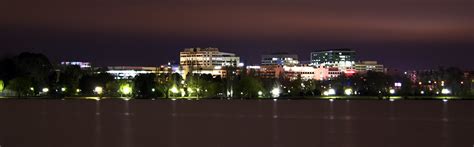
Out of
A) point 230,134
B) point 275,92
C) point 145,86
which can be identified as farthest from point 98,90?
point 230,134

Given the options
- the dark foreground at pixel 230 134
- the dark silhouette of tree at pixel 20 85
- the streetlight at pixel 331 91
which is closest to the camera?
the dark foreground at pixel 230 134

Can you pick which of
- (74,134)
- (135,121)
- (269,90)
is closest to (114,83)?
(269,90)

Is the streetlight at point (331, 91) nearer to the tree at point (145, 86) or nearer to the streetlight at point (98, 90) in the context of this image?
the tree at point (145, 86)

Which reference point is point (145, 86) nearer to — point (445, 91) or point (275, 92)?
point (275, 92)

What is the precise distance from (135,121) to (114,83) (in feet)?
324

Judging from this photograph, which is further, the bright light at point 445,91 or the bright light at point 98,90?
the bright light at point 445,91

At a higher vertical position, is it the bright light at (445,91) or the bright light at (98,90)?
the bright light at (98,90)

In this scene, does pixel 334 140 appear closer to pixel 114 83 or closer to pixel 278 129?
pixel 278 129

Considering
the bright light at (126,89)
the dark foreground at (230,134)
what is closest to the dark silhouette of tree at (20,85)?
the bright light at (126,89)

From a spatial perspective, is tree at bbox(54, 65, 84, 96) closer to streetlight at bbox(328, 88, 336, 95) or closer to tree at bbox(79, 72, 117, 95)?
tree at bbox(79, 72, 117, 95)

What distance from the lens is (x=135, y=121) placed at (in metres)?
46.3

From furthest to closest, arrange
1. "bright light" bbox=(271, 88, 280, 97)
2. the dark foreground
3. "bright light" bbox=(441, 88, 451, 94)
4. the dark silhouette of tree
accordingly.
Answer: "bright light" bbox=(441, 88, 451, 94)
"bright light" bbox=(271, 88, 280, 97)
the dark silhouette of tree
the dark foreground

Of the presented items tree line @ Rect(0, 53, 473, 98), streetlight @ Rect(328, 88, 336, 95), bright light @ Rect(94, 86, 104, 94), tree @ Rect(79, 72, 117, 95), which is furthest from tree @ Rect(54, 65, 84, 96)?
streetlight @ Rect(328, 88, 336, 95)

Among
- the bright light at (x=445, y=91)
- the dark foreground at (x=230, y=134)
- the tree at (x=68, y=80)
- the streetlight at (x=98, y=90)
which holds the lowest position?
the dark foreground at (x=230, y=134)
